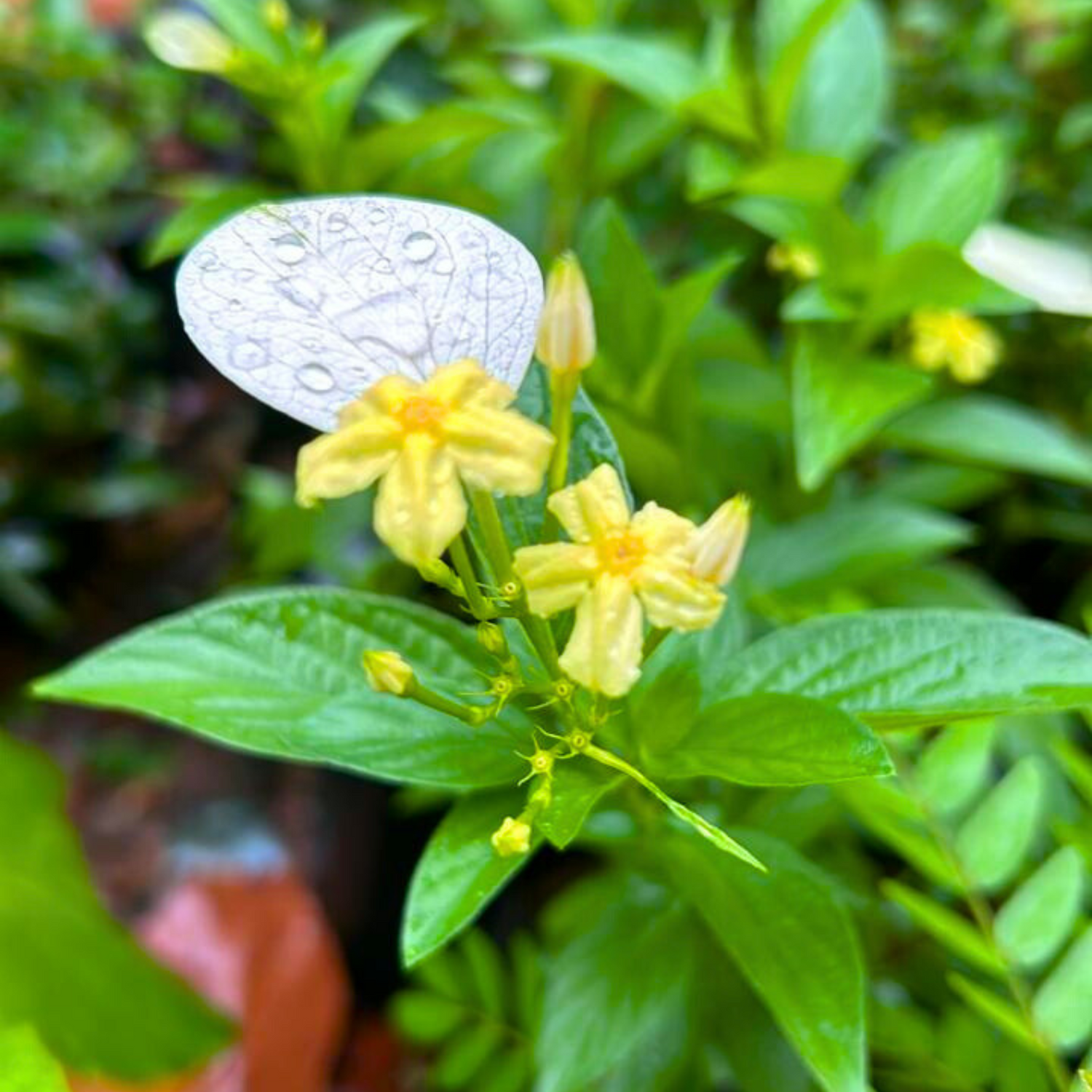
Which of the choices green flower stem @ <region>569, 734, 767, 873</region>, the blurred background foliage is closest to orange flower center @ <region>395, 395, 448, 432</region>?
green flower stem @ <region>569, 734, 767, 873</region>

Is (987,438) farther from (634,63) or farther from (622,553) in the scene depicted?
(622,553)

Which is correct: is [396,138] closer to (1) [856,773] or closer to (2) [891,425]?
(2) [891,425]

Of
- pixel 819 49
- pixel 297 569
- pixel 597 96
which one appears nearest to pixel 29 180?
pixel 297 569

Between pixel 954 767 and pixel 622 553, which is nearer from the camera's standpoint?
pixel 622 553

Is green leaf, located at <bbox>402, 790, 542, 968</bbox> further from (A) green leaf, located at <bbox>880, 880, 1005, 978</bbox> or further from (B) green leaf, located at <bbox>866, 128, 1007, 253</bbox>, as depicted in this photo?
(B) green leaf, located at <bbox>866, 128, 1007, 253</bbox>

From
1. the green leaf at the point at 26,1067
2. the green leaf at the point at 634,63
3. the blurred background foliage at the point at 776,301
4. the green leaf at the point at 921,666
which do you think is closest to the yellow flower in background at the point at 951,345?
Answer: the blurred background foliage at the point at 776,301

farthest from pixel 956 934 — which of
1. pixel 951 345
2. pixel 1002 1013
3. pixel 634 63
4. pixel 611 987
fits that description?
pixel 634 63
